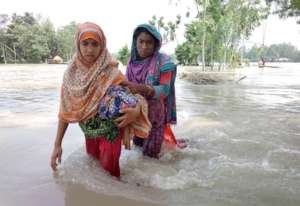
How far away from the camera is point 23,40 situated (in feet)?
159

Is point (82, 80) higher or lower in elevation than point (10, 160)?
higher

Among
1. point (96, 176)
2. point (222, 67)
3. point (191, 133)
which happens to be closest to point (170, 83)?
point (96, 176)

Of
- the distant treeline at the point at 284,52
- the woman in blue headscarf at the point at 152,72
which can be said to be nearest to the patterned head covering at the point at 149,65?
the woman in blue headscarf at the point at 152,72

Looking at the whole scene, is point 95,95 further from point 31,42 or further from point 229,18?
point 31,42

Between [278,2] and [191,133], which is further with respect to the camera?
[278,2]

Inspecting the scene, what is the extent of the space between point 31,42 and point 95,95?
49.7 m

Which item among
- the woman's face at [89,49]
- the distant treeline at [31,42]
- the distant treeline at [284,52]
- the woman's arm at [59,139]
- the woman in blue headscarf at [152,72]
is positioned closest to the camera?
the woman's face at [89,49]

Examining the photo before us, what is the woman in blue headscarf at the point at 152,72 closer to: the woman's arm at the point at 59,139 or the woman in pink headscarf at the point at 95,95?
the woman in pink headscarf at the point at 95,95

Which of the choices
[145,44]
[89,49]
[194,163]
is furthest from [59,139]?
[194,163]

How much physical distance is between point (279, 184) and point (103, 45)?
1801mm

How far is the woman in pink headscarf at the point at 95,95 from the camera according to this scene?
2490 mm

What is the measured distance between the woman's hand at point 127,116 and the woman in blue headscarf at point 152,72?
0.92ft

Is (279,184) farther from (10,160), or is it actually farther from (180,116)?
(180,116)

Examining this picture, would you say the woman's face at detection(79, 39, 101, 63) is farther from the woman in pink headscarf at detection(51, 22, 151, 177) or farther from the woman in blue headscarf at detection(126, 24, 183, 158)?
the woman in blue headscarf at detection(126, 24, 183, 158)
